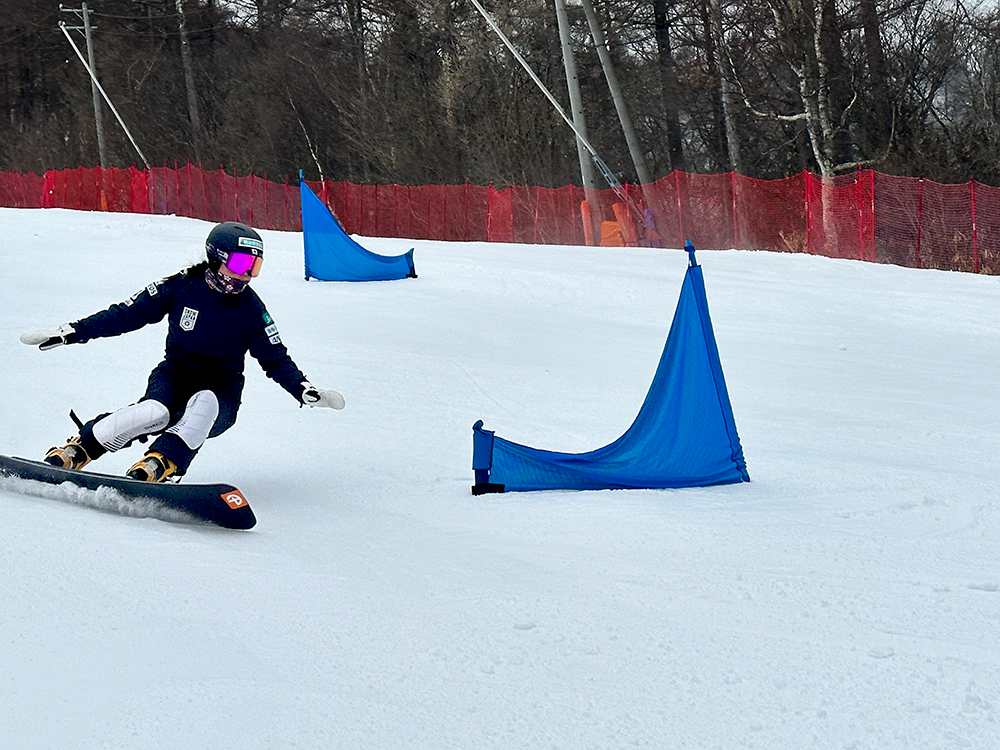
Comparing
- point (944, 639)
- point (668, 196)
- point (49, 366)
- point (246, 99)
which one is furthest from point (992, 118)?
point (246, 99)

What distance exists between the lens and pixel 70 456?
4.85m

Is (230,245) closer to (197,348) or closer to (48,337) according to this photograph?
(197,348)

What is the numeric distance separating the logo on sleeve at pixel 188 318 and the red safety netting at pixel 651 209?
45.0 ft

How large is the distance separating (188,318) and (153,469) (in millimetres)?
841

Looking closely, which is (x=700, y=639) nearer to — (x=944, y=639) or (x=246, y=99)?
(x=944, y=639)

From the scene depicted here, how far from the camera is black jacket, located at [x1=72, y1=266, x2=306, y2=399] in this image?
5152 mm

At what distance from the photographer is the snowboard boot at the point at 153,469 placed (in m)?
4.61

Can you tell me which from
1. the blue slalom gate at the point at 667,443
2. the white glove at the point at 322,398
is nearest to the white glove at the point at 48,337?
the white glove at the point at 322,398

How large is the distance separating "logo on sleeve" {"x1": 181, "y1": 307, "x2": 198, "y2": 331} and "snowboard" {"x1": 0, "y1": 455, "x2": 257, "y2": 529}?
0.89m

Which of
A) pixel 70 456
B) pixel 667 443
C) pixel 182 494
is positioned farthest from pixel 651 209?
pixel 182 494

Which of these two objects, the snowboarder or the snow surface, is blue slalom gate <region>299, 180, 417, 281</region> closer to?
the snow surface

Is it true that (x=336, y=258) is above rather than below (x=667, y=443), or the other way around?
above

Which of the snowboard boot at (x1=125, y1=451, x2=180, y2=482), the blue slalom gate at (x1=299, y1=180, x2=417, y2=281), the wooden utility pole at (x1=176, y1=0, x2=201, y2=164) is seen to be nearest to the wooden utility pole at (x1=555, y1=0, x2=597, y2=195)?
the blue slalom gate at (x1=299, y1=180, x2=417, y2=281)

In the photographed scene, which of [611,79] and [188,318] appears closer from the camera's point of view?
[188,318]
